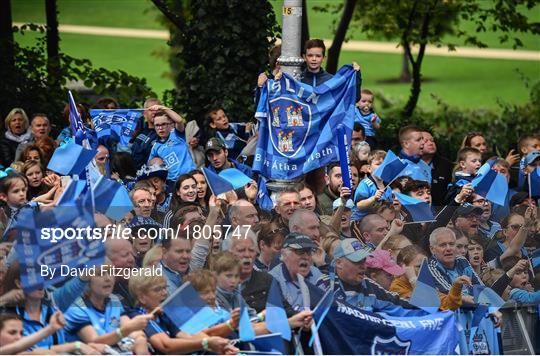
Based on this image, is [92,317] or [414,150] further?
[414,150]

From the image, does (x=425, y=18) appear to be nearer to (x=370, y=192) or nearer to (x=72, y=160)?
(x=370, y=192)

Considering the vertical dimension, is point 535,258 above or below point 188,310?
below

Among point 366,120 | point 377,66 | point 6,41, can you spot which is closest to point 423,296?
point 366,120

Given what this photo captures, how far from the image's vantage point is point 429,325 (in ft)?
32.8

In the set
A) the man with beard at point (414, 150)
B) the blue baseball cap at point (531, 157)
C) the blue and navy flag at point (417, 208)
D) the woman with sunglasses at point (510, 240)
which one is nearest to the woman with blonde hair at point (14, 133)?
the man with beard at point (414, 150)

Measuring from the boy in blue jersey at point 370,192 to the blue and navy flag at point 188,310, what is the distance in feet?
8.21

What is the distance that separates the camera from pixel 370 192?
41.6 ft

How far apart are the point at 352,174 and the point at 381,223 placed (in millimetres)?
2801

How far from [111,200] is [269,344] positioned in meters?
1.55

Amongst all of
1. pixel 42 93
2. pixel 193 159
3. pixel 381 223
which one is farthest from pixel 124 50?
pixel 381 223

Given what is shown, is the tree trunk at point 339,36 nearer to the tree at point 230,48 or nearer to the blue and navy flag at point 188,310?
the tree at point 230,48

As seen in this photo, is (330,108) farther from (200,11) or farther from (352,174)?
(200,11)

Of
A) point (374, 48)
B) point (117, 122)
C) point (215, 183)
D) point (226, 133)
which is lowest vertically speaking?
point (374, 48)

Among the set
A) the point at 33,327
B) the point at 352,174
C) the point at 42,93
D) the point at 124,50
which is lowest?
the point at 124,50
